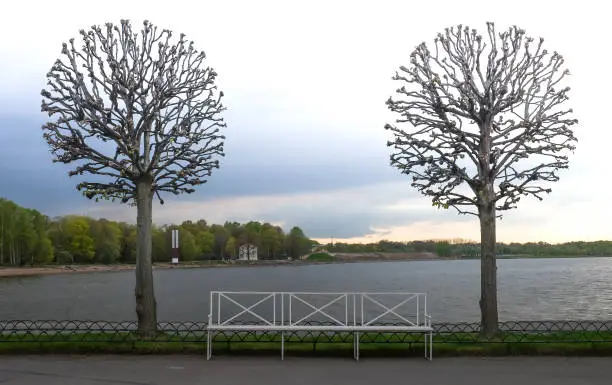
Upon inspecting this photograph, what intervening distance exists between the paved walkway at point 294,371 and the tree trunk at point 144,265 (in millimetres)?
2195

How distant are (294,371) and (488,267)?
652 cm

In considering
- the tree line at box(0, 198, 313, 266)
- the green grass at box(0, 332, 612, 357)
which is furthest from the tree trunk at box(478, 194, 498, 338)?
the tree line at box(0, 198, 313, 266)

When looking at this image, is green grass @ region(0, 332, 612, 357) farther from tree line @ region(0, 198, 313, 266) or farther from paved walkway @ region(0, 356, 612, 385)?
tree line @ region(0, 198, 313, 266)

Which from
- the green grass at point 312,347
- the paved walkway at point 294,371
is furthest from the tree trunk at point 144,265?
the paved walkway at point 294,371

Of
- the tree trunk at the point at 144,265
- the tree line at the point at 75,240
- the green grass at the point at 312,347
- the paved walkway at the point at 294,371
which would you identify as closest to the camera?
the paved walkway at the point at 294,371

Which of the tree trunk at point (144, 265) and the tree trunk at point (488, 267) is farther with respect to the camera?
the tree trunk at point (488, 267)

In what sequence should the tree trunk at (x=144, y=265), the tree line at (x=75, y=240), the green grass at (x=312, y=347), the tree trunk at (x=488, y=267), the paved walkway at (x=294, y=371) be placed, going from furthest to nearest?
the tree line at (x=75, y=240) → the tree trunk at (x=488, y=267) → the tree trunk at (x=144, y=265) → the green grass at (x=312, y=347) → the paved walkway at (x=294, y=371)

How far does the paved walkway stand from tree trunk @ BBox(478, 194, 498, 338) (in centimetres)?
235

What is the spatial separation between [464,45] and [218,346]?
10.0 meters

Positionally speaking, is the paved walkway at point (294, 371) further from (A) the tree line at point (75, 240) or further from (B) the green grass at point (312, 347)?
(A) the tree line at point (75, 240)

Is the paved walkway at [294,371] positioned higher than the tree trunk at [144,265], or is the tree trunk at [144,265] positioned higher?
the tree trunk at [144,265]

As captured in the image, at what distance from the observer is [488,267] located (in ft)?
53.1

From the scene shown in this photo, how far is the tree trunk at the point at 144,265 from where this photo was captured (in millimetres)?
15758

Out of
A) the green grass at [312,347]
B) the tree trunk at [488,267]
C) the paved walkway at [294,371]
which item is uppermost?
the tree trunk at [488,267]
